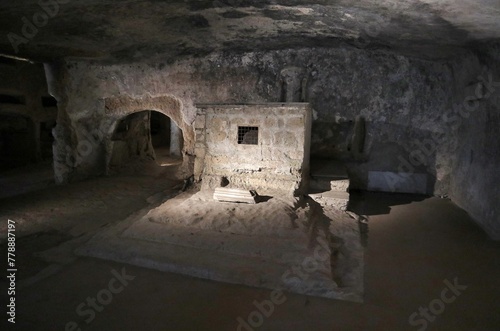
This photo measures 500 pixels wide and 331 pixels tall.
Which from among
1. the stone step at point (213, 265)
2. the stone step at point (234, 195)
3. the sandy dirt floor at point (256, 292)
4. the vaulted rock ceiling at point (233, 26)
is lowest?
the sandy dirt floor at point (256, 292)

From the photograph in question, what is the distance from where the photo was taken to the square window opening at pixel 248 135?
7.12m

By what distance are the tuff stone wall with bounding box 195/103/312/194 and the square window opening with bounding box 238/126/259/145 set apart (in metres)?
0.13

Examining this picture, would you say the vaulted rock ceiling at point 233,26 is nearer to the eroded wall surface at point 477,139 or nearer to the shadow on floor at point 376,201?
the eroded wall surface at point 477,139

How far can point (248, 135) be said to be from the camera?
7.16m

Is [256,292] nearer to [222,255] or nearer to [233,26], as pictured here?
[222,255]

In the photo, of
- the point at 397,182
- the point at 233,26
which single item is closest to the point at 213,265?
the point at 233,26

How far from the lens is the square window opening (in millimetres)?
7121

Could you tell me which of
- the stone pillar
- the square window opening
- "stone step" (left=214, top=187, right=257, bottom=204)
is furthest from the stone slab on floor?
the stone pillar

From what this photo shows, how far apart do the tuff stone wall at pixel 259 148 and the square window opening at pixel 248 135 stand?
5.1 inches

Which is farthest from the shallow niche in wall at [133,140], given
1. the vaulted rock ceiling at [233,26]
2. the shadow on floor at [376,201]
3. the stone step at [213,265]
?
the shadow on floor at [376,201]

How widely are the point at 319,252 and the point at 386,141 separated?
206 inches

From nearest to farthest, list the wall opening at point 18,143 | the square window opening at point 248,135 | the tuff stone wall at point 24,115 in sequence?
the square window opening at point 248,135 < the tuff stone wall at point 24,115 < the wall opening at point 18,143

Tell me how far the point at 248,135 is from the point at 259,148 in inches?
17.1

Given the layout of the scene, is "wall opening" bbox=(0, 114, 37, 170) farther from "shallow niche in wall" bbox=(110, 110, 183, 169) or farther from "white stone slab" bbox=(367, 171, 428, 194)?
"white stone slab" bbox=(367, 171, 428, 194)
